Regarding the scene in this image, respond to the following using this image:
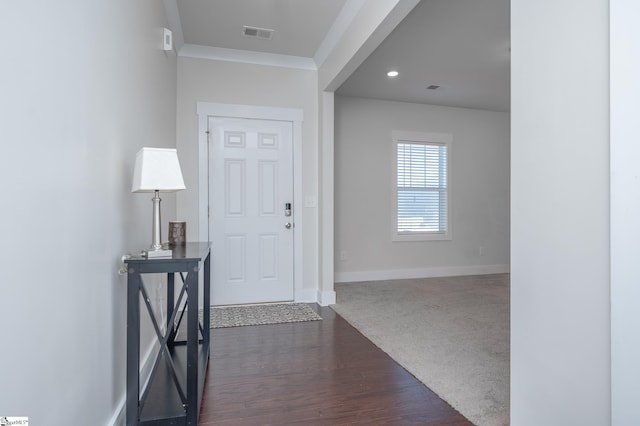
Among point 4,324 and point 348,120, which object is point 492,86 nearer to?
point 348,120

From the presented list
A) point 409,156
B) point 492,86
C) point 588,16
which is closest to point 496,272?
point 409,156

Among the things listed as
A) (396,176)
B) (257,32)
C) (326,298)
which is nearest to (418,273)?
(396,176)

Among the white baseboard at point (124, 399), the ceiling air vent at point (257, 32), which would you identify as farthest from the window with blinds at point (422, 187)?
the white baseboard at point (124, 399)

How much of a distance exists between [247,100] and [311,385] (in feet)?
9.81

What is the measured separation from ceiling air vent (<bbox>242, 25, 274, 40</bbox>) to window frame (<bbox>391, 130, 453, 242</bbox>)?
2541 mm

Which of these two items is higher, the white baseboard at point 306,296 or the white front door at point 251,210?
the white front door at point 251,210

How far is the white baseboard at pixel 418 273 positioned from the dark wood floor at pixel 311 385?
2152mm

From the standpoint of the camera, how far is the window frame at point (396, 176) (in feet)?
17.4

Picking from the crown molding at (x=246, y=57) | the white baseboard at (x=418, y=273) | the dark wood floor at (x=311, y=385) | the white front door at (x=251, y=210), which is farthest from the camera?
the white baseboard at (x=418, y=273)

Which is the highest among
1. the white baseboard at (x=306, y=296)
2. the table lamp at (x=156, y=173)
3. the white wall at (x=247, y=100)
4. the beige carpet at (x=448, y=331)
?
the white wall at (x=247, y=100)

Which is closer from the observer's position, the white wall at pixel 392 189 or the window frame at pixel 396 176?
the white wall at pixel 392 189

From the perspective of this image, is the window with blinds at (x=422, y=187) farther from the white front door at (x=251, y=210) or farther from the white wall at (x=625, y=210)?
the white wall at (x=625, y=210)

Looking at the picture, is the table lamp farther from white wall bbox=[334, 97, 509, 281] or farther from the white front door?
white wall bbox=[334, 97, 509, 281]

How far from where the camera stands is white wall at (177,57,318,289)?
368 cm
